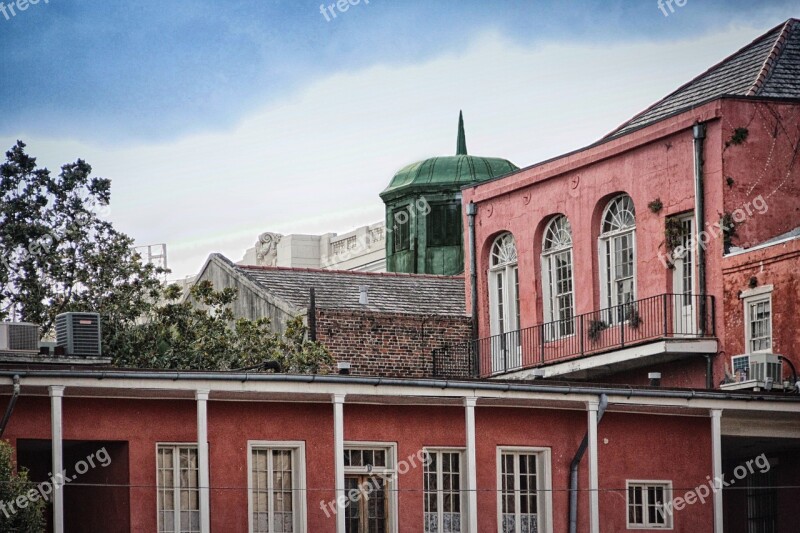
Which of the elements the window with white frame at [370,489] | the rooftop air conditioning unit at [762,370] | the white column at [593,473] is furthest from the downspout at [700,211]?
the window with white frame at [370,489]

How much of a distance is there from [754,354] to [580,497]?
15.0ft

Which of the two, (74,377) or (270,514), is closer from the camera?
(74,377)

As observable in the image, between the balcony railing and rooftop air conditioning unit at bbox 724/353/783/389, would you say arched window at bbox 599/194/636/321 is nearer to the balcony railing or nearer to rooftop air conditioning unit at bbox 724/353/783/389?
the balcony railing

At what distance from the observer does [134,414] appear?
27.5m

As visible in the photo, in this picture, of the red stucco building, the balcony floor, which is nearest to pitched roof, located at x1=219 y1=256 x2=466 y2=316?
the red stucco building

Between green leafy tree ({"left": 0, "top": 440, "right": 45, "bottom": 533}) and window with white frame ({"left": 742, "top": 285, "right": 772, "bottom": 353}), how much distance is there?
565 inches

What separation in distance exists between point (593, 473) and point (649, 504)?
5.66 ft

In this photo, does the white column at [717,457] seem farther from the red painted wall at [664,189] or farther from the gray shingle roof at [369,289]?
the gray shingle roof at [369,289]

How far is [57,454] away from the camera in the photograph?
85.6ft

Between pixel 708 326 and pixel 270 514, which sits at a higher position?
pixel 708 326

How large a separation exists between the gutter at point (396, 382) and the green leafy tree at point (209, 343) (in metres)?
9.12

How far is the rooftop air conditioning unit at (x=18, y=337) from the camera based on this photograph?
1203 inches

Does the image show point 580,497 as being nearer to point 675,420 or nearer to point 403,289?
point 675,420

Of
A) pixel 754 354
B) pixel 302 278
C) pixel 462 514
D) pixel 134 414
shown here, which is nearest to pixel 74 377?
pixel 134 414
